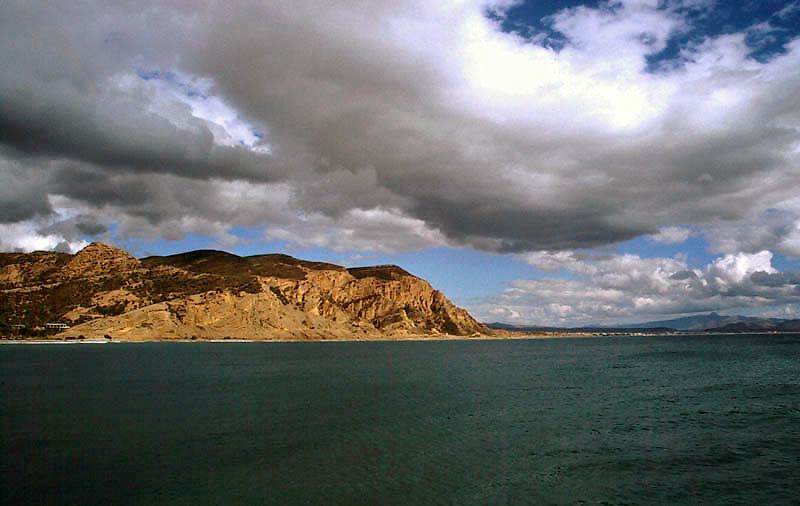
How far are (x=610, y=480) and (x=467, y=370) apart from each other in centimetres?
7172

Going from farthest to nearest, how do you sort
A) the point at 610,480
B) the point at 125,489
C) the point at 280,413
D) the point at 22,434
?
the point at 280,413 → the point at 22,434 → the point at 610,480 → the point at 125,489

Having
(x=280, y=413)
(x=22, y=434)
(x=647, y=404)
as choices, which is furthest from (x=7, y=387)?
(x=647, y=404)

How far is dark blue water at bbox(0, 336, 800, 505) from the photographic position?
26406mm

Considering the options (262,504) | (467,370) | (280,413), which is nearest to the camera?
(262,504)

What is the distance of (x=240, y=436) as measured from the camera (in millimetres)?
38250

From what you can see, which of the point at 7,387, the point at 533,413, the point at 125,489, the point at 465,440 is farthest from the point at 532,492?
the point at 7,387

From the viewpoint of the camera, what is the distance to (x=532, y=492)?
87.6 ft

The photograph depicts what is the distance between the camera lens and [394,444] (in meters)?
36.5

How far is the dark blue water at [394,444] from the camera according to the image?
26.4 meters

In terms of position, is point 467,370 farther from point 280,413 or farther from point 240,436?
point 240,436

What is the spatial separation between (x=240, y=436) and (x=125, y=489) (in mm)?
12329

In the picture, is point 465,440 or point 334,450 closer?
point 334,450

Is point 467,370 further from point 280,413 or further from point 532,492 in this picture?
point 532,492

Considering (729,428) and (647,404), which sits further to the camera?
(647,404)
